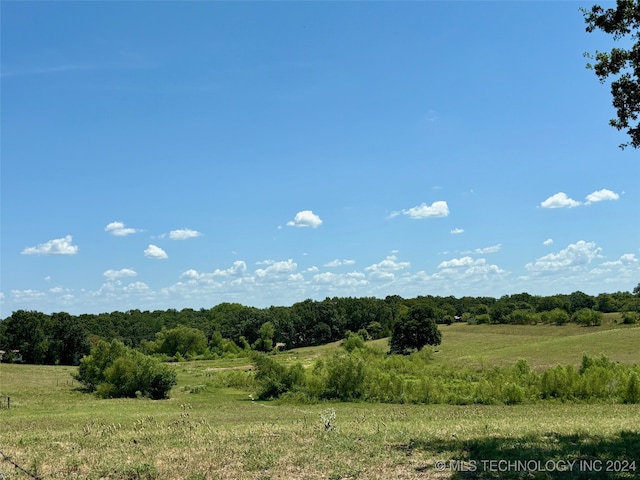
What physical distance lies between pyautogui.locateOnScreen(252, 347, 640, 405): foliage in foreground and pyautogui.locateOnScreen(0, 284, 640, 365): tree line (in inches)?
Answer: 2813

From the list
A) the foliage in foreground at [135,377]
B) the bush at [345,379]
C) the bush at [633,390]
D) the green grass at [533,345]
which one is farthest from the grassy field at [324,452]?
the green grass at [533,345]

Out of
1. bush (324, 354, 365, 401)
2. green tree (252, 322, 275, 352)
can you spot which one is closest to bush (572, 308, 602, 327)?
green tree (252, 322, 275, 352)

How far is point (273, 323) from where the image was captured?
155000 millimetres

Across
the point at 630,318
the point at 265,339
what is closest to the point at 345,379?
the point at 630,318

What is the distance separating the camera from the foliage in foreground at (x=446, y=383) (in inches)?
1721

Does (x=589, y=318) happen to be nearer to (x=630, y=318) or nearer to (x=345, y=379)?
(x=630, y=318)

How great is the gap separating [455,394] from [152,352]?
111 metres

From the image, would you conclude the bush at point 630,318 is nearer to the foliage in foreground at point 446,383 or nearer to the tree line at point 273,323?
the tree line at point 273,323

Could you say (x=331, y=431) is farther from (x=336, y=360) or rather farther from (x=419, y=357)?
(x=419, y=357)

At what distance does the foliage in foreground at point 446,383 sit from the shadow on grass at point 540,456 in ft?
102

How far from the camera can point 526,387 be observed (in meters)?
46.1

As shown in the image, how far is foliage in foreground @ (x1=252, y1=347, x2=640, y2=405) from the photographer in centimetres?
4372

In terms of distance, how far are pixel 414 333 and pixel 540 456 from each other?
84.9 metres

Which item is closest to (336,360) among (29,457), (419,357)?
(419,357)
